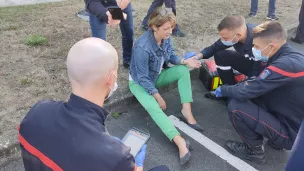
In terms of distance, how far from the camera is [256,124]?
2.93 metres

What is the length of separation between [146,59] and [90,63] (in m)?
1.85

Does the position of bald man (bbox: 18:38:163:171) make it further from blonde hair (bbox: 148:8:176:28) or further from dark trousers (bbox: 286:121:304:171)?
blonde hair (bbox: 148:8:176:28)

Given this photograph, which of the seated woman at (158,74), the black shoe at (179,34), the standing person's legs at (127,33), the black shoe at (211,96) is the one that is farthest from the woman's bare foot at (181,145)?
the black shoe at (179,34)

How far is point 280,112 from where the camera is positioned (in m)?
2.94

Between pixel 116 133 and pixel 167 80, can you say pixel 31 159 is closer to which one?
pixel 116 133

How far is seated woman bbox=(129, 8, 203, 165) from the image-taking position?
328 cm

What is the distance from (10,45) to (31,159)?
3598 millimetres

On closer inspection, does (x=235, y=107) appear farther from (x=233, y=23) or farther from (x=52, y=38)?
(x=52, y=38)

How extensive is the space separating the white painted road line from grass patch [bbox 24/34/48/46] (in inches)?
95.2

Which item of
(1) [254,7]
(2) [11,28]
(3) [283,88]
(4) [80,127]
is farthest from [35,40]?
(1) [254,7]

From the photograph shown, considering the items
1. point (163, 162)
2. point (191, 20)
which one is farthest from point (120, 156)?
point (191, 20)

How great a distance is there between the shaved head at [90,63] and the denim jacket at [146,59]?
1.74 meters

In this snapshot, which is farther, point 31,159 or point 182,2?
point 182,2

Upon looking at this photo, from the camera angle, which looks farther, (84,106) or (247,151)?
(247,151)
